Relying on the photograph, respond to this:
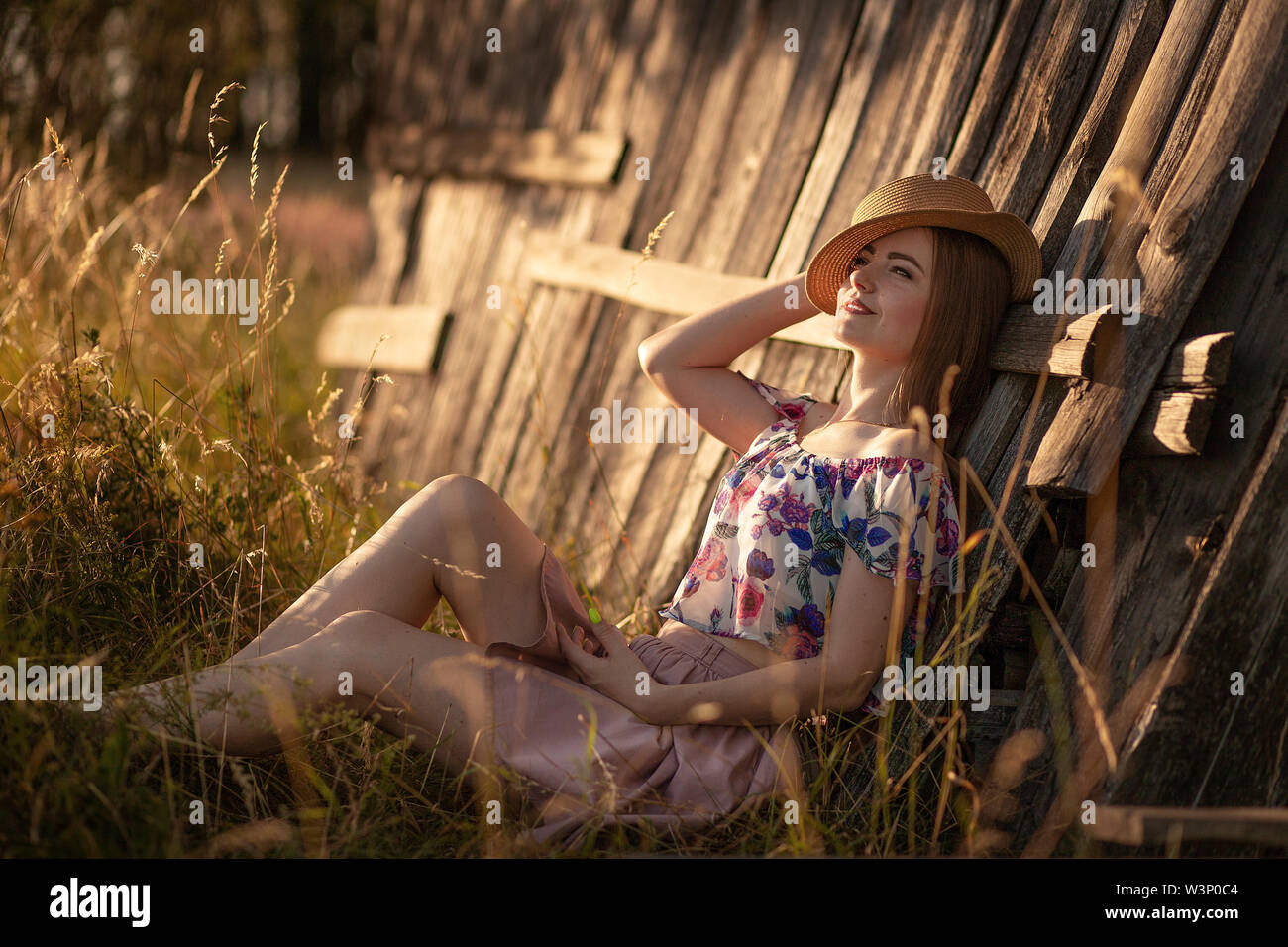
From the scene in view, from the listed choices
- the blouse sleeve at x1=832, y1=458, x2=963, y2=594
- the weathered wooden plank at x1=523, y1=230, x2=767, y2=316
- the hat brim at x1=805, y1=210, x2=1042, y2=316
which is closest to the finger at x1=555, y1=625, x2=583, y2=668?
the blouse sleeve at x1=832, y1=458, x2=963, y2=594

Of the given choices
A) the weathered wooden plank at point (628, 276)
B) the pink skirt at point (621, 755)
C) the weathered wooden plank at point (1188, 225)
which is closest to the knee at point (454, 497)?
the pink skirt at point (621, 755)

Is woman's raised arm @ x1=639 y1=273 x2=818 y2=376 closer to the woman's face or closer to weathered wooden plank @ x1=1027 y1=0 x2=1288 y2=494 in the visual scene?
the woman's face

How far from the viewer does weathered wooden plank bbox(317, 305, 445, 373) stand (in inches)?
204

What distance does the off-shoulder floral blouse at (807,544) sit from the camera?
7.12 feet

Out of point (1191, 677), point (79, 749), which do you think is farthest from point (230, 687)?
point (1191, 677)

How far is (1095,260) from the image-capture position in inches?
85.7

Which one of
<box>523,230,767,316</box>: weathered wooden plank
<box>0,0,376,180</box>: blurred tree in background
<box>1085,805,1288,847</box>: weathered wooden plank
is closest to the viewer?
<box>1085,805,1288,847</box>: weathered wooden plank

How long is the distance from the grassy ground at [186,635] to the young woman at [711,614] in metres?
0.09

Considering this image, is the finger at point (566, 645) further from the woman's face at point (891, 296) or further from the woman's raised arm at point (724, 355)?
the woman's face at point (891, 296)

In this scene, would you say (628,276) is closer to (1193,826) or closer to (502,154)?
(502,154)

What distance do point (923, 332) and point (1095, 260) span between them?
1.20ft

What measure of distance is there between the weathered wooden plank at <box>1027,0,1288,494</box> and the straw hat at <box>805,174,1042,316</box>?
26 cm

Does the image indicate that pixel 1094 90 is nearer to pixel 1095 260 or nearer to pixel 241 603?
pixel 1095 260

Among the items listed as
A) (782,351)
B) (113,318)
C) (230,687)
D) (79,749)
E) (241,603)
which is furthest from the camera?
(113,318)
